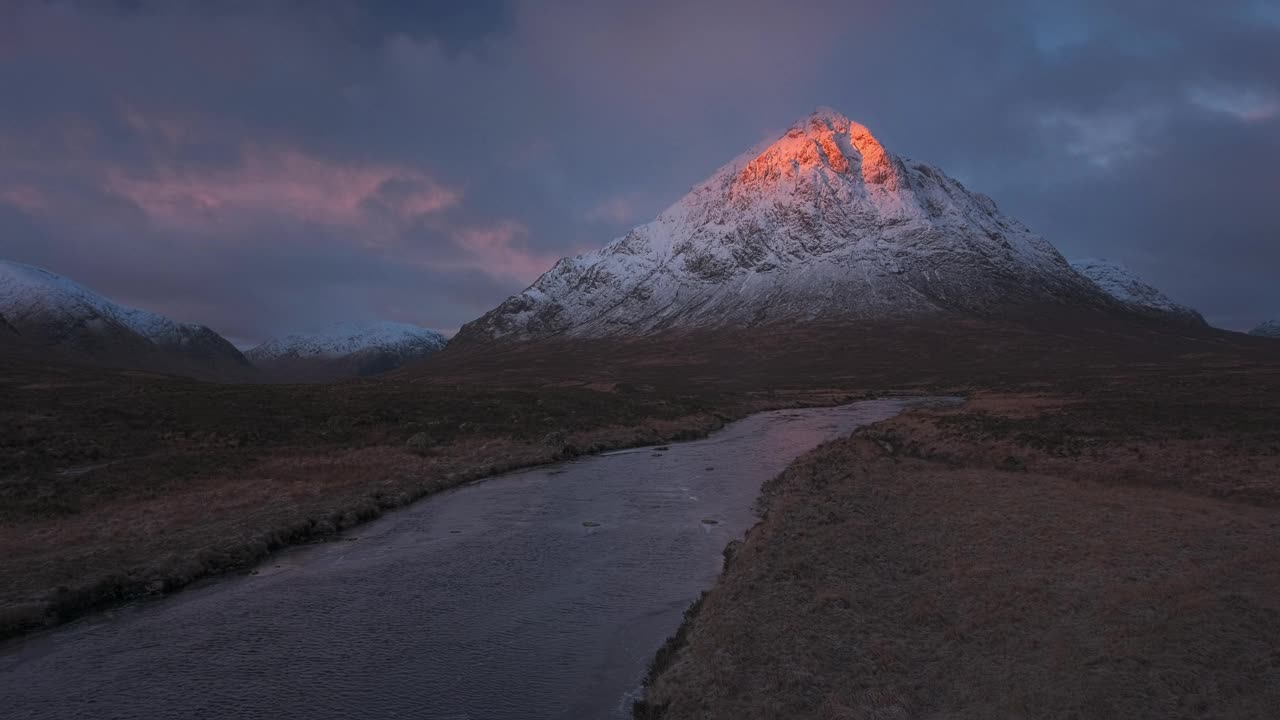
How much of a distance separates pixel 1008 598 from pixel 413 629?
597 inches

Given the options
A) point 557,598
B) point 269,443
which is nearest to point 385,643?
point 557,598

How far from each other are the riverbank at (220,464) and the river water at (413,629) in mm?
1982

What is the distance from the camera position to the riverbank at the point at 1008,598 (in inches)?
471

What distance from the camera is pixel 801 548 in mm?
22047

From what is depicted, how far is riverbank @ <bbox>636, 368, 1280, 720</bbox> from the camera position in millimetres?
11953

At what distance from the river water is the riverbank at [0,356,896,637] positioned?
1.98 m

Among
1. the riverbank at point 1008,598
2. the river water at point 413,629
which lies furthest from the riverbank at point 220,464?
the riverbank at point 1008,598

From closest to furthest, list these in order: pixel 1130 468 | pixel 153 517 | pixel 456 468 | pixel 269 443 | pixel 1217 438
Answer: pixel 153 517
pixel 1130 468
pixel 1217 438
pixel 456 468
pixel 269 443

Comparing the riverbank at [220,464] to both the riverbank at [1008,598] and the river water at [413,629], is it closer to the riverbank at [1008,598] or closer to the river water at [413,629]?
the river water at [413,629]

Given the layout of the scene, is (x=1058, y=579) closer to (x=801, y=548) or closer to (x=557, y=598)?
(x=801, y=548)

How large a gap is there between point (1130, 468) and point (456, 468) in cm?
3641

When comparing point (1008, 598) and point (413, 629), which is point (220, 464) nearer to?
point (413, 629)

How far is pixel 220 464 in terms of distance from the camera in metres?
39.9

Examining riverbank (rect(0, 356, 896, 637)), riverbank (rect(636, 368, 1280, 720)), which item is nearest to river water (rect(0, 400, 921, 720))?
riverbank (rect(0, 356, 896, 637))
